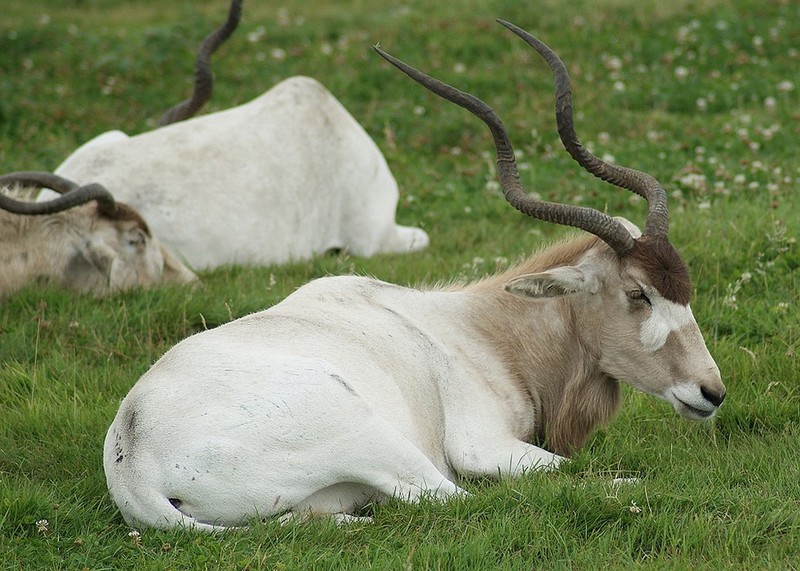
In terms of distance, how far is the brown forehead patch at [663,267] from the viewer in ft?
19.3

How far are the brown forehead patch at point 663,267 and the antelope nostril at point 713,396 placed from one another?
17.4 inches

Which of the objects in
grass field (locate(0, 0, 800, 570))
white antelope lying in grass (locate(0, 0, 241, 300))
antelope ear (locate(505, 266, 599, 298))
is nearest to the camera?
grass field (locate(0, 0, 800, 570))

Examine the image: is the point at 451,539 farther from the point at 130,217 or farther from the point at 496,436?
the point at 130,217

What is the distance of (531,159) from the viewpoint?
1171 centimetres

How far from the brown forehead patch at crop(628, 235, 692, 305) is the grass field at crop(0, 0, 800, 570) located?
0.79 m

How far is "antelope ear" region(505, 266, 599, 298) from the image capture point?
6.11m

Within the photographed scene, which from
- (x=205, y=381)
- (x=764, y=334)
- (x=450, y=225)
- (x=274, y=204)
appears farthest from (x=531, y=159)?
(x=205, y=381)

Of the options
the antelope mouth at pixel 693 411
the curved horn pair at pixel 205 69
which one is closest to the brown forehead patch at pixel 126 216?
the curved horn pair at pixel 205 69

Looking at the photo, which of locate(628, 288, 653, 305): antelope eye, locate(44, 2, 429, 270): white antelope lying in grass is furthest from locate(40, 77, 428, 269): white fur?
locate(628, 288, 653, 305): antelope eye

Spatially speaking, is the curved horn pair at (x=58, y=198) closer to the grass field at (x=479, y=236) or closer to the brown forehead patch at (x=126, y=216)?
the brown forehead patch at (x=126, y=216)

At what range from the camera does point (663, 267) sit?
233 inches

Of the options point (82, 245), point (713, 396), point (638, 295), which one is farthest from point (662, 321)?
point (82, 245)

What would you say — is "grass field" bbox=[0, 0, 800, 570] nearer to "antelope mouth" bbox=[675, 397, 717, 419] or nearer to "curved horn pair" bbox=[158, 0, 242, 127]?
"antelope mouth" bbox=[675, 397, 717, 419]

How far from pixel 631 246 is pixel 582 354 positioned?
2.25ft
